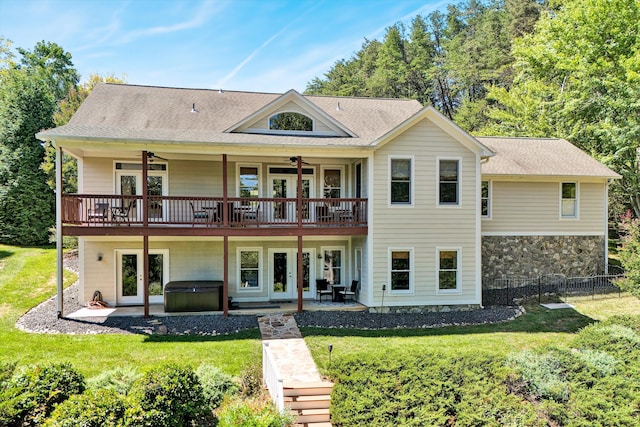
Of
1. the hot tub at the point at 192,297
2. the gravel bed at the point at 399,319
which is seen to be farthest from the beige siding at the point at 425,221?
the hot tub at the point at 192,297

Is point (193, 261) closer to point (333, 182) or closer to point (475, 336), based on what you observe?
point (333, 182)

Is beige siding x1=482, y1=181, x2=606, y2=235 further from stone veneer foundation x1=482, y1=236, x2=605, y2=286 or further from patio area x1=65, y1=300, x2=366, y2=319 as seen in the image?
patio area x1=65, y1=300, x2=366, y2=319

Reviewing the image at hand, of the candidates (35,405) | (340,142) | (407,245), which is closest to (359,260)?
(407,245)

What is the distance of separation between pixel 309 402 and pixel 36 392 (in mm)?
4648

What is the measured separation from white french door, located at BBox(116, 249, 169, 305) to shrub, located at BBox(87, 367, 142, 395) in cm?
693

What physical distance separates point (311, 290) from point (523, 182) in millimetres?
9972

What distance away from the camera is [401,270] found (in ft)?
45.8

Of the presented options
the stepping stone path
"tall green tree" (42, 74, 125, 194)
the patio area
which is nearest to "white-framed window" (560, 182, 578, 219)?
the patio area

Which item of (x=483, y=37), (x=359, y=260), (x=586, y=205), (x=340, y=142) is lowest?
(x=359, y=260)

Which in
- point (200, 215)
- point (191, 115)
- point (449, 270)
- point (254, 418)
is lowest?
point (254, 418)

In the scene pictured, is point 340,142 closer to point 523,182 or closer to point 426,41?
point 523,182

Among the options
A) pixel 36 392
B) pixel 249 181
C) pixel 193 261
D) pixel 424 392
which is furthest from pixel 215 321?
pixel 424 392

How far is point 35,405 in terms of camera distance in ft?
21.6

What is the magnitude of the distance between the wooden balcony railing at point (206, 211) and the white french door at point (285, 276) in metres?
1.41
